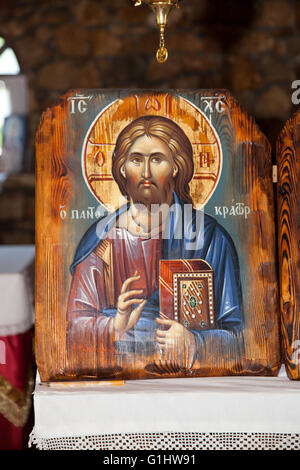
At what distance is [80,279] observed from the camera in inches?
36.3

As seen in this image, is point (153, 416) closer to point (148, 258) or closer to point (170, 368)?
point (170, 368)

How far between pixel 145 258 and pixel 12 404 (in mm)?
382

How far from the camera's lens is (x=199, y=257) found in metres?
0.93

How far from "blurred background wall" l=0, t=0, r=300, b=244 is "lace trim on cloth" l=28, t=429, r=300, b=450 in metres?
2.35

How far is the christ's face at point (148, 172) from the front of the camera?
3.06ft

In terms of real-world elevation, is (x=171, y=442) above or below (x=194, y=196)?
below

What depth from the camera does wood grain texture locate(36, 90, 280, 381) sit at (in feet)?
2.99

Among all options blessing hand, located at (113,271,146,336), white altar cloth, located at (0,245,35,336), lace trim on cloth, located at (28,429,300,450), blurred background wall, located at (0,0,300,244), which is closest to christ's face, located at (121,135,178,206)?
blessing hand, located at (113,271,146,336)

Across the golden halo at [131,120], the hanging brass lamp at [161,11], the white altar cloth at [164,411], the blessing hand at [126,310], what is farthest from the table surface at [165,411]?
the hanging brass lamp at [161,11]

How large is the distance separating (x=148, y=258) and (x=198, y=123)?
249 mm

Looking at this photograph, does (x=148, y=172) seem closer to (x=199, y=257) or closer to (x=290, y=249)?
(x=199, y=257)

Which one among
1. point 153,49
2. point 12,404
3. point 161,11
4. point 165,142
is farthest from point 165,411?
point 153,49

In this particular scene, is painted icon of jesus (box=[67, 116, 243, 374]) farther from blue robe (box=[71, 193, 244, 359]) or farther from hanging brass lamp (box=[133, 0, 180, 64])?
hanging brass lamp (box=[133, 0, 180, 64])

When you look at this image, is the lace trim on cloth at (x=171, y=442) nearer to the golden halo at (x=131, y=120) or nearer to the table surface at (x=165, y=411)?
the table surface at (x=165, y=411)
